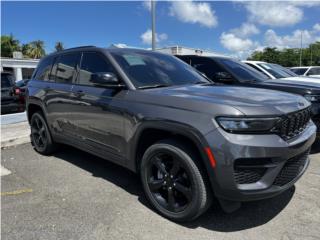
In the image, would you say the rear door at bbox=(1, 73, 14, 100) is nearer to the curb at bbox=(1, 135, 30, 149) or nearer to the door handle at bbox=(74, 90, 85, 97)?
Answer: the curb at bbox=(1, 135, 30, 149)

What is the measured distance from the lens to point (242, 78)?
662 centimetres

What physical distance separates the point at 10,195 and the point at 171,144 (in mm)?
2351

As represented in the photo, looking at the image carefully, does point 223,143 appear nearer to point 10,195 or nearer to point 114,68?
point 114,68

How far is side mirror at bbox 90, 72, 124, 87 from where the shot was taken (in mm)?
3525

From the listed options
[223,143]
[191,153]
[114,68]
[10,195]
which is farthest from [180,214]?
[10,195]

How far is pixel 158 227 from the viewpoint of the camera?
3154mm

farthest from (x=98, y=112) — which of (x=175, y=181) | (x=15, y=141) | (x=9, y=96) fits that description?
(x=9, y=96)

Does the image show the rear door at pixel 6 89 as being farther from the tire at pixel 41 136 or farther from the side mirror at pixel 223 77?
the side mirror at pixel 223 77

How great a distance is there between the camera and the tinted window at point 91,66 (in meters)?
4.06

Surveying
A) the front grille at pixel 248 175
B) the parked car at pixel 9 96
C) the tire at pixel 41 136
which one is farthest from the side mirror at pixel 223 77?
the parked car at pixel 9 96

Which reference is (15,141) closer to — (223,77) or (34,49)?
(223,77)

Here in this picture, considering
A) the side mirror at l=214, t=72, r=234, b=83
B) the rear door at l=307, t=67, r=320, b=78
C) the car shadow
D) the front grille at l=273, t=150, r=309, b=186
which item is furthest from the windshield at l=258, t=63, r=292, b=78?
the rear door at l=307, t=67, r=320, b=78

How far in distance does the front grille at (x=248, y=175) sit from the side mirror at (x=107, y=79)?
171 cm

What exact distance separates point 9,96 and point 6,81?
0.47 metres
